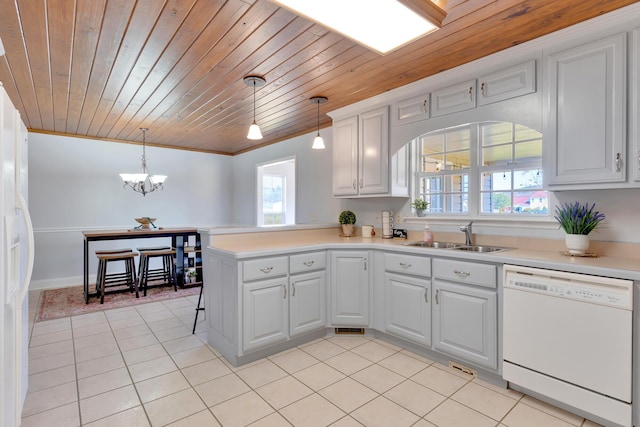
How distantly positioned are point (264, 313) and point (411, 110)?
2254 millimetres

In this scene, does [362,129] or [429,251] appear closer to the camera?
[429,251]

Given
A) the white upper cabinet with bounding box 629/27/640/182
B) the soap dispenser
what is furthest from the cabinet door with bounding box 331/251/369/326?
the white upper cabinet with bounding box 629/27/640/182

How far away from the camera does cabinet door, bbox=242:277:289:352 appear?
251cm

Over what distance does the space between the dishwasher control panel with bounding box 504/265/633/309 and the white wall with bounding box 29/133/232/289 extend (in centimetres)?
550

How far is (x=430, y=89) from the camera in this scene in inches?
112

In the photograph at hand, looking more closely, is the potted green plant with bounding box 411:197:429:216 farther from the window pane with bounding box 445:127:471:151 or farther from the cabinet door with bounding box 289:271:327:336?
the cabinet door with bounding box 289:271:327:336

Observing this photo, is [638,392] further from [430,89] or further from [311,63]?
[311,63]

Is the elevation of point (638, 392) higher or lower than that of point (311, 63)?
lower

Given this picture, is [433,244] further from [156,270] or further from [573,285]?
[156,270]

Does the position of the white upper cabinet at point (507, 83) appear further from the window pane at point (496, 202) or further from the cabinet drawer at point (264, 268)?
the cabinet drawer at point (264, 268)

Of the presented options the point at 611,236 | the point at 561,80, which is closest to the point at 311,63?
the point at 561,80

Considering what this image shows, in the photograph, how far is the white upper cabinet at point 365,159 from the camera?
323 centimetres

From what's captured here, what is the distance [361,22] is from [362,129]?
1680 mm

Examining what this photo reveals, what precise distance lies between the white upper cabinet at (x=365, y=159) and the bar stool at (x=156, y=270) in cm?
282
